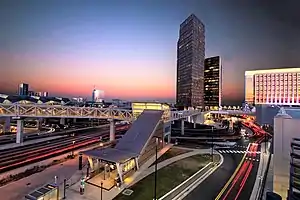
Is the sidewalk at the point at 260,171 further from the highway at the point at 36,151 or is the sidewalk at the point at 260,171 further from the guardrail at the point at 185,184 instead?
the highway at the point at 36,151

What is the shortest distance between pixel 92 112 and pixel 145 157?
2618 centimetres

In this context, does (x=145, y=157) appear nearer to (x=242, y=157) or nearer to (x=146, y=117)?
(x=146, y=117)

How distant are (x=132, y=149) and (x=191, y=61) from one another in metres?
113

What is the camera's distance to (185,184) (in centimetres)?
3203

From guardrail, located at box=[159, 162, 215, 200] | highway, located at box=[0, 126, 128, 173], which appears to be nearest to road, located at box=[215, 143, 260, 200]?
guardrail, located at box=[159, 162, 215, 200]

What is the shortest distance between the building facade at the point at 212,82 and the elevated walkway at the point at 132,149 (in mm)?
128440

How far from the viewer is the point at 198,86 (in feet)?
507

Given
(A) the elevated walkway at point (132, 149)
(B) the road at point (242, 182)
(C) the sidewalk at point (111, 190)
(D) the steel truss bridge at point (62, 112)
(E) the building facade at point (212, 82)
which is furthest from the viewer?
(E) the building facade at point (212, 82)

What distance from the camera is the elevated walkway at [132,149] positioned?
32969 millimetres

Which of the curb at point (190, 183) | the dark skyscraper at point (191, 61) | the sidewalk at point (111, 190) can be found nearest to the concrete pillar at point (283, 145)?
the curb at point (190, 183)

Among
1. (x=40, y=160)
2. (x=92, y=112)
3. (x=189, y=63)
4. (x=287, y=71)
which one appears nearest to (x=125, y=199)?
(x=40, y=160)

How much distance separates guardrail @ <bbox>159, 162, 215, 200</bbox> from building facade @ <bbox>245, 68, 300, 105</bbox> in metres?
123

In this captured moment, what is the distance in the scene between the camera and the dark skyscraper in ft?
474

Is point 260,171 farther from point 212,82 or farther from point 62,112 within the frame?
point 212,82
